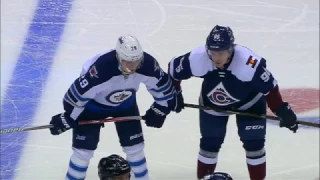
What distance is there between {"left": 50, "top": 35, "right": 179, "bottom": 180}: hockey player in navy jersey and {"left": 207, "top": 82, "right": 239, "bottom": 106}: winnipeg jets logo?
0.19m

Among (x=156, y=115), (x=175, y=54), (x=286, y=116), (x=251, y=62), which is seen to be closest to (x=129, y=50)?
(x=156, y=115)

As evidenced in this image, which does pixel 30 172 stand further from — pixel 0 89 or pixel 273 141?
pixel 273 141

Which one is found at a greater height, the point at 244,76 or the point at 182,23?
the point at 244,76

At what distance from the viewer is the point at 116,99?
358cm

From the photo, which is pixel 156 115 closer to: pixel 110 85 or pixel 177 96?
pixel 177 96

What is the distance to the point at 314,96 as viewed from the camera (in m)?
4.73

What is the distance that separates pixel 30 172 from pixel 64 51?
4.00 feet

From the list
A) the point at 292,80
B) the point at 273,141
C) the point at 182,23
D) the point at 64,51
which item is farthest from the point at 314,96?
the point at 64,51

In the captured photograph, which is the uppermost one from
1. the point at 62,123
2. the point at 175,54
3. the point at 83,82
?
the point at 83,82

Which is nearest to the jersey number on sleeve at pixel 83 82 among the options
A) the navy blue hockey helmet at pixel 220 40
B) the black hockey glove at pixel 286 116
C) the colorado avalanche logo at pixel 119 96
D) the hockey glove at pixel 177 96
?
the colorado avalanche logo at pixel 119 96

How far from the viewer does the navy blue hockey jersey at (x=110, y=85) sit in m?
3.43

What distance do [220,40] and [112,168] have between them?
0.72 m

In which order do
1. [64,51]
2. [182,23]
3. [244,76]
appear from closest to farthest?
[244,76], [64,51], [182,23]

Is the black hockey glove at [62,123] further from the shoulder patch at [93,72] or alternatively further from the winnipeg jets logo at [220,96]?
the winnipeg jets logo at [220,96]
